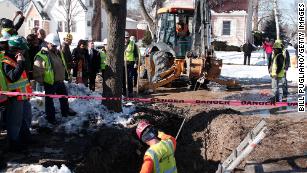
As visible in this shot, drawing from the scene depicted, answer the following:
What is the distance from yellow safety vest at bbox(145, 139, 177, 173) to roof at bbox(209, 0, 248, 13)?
3469 centimetres

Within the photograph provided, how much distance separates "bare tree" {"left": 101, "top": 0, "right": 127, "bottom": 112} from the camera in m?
8.87

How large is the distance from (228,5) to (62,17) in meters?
18.9

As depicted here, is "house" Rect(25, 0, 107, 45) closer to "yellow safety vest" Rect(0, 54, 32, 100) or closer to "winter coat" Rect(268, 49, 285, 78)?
"winter coat" Rect(268, 49, 285, 78)

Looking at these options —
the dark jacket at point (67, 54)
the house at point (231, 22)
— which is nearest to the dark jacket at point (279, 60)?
the dark jacket at point (67, 54)

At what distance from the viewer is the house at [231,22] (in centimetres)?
3744

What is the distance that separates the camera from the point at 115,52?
9.05 meters

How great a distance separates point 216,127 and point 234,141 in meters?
1.01

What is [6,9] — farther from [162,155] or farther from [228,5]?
[162,155]

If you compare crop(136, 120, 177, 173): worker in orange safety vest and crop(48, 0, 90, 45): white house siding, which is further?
crop(48, 0, 90, 45): white house siding

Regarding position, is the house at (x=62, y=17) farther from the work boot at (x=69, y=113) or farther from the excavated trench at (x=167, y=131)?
the work boot at (x=69, y=113)

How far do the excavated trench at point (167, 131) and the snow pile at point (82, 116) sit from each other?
321mm

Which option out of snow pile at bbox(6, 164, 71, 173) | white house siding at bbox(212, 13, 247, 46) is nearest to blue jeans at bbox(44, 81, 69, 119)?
snow pile at bbox(6, 164, 71, 173)

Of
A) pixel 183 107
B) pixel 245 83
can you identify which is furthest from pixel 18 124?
pixel 245 83

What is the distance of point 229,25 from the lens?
3788 cm
